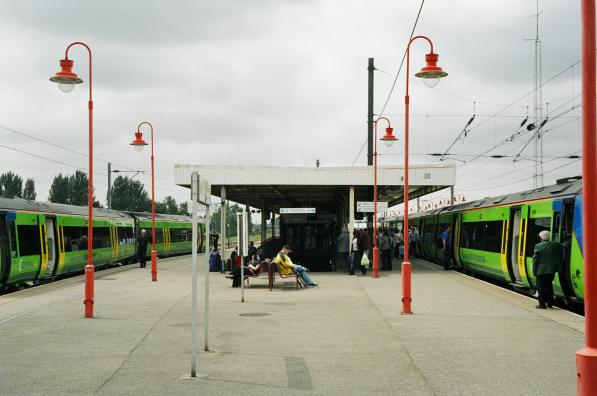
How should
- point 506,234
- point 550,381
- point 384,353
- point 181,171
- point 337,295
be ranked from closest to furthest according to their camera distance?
point 550,381
point 384,353
point 337,295
point 506,234
point 181,171

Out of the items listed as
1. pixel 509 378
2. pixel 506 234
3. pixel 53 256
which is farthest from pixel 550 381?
pixel 53 256

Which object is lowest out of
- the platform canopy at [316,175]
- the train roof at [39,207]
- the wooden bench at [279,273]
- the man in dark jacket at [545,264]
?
the wooden bench at [279,273]

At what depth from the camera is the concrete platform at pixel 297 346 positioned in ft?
25.5

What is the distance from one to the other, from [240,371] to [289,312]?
6237mm

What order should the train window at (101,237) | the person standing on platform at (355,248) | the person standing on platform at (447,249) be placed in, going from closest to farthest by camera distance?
the person standing on platform at (355,248)
the person standing on platform at (447,249)
the train window at (101,237)

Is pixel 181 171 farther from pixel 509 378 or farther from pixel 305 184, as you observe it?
pixel 509 378

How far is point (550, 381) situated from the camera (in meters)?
7.88

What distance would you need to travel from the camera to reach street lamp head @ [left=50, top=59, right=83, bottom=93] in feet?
45.7

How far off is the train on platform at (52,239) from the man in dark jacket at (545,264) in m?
13.9

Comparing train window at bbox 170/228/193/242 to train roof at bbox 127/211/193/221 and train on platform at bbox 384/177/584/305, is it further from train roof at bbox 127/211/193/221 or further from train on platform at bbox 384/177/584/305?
train on platform at bbox 384/177/584/305

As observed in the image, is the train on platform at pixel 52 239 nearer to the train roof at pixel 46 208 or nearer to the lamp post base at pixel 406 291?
the train roof at pixel 46 208

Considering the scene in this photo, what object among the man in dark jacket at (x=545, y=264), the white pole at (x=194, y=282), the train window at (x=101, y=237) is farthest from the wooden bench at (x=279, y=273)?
the train window at (x=101, y=237)

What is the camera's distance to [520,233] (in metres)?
19.1

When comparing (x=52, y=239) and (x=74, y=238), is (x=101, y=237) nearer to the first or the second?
(x=74, y=238)
